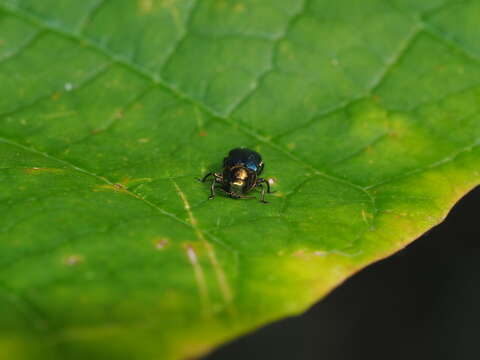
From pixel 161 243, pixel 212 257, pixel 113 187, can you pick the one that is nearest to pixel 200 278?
pixel 212 257

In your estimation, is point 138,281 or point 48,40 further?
point 48,40

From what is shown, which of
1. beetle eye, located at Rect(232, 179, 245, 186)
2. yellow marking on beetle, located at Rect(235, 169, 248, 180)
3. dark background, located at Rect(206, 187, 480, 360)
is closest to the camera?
yellow marking on beetle, located at Rect(235, 169, 248, 180)

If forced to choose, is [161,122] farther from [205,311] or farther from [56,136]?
[205,311]

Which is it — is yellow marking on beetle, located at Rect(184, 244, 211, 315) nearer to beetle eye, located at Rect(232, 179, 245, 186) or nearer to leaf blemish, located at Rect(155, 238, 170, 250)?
leaf blemish, located at Rect(155, 238, 170, 250)

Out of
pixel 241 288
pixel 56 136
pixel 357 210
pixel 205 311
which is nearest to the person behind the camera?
pixel 205 311

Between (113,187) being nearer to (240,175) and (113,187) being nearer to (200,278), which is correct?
(240,175)

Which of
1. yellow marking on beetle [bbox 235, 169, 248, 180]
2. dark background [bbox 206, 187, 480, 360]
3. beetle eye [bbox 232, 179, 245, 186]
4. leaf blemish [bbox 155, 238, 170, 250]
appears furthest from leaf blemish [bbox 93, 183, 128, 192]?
dark background [bbox 206, 187, 480, 360]

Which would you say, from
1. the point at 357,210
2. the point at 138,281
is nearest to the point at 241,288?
the point at 138,281

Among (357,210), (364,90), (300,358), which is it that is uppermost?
(364,90)
